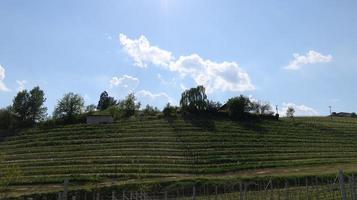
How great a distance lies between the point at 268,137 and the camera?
62.5 meters

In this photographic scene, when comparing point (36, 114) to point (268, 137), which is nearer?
point (268, 137)

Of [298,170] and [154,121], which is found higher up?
[154,121]

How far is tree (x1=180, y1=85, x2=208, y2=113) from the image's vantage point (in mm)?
74250

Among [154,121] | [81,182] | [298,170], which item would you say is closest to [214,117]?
[154,121]

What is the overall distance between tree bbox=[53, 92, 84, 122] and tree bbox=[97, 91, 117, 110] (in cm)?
2795

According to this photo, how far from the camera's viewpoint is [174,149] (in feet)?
178

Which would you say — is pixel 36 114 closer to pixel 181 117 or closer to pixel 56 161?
pixel 181 117

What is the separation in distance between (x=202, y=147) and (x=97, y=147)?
12448 mm

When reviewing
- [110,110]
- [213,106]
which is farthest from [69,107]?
[213,106]

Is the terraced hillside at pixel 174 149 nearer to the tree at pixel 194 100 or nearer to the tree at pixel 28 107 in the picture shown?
the tree at pixel 194 100

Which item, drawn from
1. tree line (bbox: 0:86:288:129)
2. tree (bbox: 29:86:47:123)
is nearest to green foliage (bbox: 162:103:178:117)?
tree line (bbox: 0:86:288:129)

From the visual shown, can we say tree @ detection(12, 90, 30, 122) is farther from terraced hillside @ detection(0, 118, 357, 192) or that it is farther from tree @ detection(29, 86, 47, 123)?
terraced hillside @ detection(0, 118, 357, 192)

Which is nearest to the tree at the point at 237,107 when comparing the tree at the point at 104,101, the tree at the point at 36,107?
the tree at the point at 36,107

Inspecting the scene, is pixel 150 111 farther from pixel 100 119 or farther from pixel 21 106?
pixel 21 106
